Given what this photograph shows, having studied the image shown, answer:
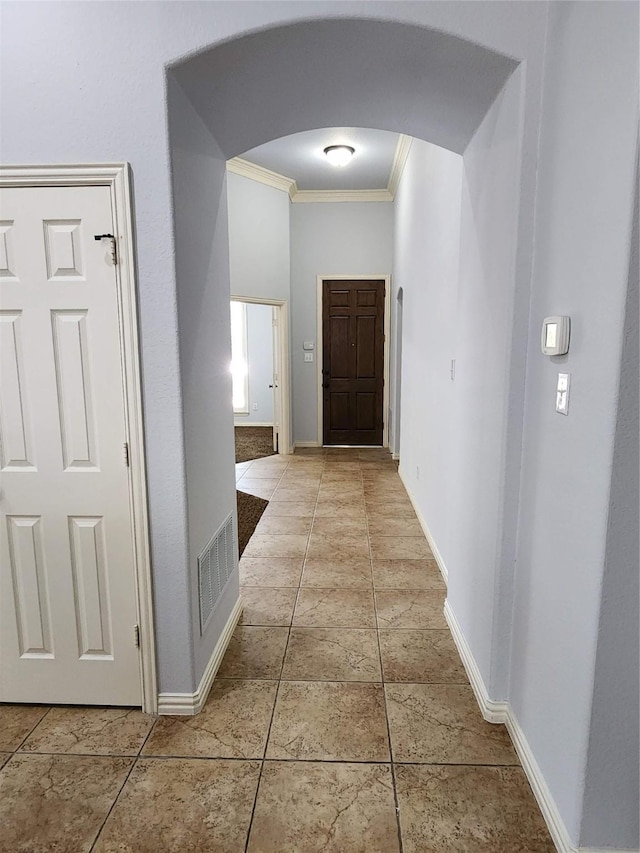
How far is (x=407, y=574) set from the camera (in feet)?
10.5

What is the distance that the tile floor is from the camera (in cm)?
152

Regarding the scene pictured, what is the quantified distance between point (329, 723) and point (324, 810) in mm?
Result: 366

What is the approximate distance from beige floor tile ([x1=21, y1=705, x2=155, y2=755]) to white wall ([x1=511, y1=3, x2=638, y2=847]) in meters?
1.39

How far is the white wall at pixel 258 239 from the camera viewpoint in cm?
566

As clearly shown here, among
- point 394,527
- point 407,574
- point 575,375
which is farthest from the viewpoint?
point 394,527

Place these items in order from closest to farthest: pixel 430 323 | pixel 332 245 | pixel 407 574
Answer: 1. pixel 407 574
2. pixel 430 323
3. pixel 332 245

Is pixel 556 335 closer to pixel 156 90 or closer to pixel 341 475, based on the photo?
pixel 156 90

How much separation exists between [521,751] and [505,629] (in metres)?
0.39

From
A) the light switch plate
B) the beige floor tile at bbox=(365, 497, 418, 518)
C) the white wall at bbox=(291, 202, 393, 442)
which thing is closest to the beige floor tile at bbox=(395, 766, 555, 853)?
the light switch plate

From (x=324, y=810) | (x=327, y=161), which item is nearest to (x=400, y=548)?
(x=324, y=810)

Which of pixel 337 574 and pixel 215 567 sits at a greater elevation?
pixel 215 567

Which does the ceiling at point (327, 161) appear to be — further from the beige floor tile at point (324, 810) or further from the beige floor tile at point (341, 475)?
the beige floor tile at point (324, 810)

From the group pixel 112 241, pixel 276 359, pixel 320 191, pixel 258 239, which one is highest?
pixel 320 191

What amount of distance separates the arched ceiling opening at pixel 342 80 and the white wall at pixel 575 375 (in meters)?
0.34
